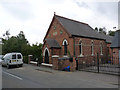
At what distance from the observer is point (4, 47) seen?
27641 millimetres

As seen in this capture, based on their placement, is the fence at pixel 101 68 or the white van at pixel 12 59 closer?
the fence at pixel 101 68

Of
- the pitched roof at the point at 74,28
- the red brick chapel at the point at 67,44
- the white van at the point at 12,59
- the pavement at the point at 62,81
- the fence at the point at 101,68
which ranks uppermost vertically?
the pitched roof at the point at 74,28

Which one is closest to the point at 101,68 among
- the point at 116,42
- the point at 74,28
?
the point at 116,42

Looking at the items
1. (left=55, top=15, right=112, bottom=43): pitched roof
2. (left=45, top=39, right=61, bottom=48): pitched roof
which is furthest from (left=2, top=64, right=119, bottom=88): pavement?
(left=55, top=15, right=112, bottom=43): pitched roof

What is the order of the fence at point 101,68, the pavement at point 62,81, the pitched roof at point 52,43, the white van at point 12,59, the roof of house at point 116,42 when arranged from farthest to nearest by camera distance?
1. the roof of house at point 116,42
2. the pitched roof at point 52,43
3. the white van at point 12,59
4. the fence at point 101,68
5. the pavement at point 62,81

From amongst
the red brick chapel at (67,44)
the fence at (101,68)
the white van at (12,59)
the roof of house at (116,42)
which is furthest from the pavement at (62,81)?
the roof of house at (116,42)

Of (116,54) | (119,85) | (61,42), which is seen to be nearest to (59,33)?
(61,42)

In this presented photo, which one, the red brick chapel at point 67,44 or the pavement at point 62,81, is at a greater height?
the red brick chapel at point 67,44

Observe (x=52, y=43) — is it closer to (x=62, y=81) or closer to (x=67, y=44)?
(x=67, y=44)

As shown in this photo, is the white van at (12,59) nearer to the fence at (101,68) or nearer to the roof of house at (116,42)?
the fence at (101,68)

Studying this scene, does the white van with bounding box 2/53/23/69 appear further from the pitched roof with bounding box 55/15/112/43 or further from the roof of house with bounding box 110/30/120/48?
the roof of house with bounding box 110/30/120/48

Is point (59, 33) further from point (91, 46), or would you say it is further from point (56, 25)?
point (91, 46)

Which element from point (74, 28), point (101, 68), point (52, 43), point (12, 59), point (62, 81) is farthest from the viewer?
point (74, 28)

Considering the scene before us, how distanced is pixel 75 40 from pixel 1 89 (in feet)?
38.8
